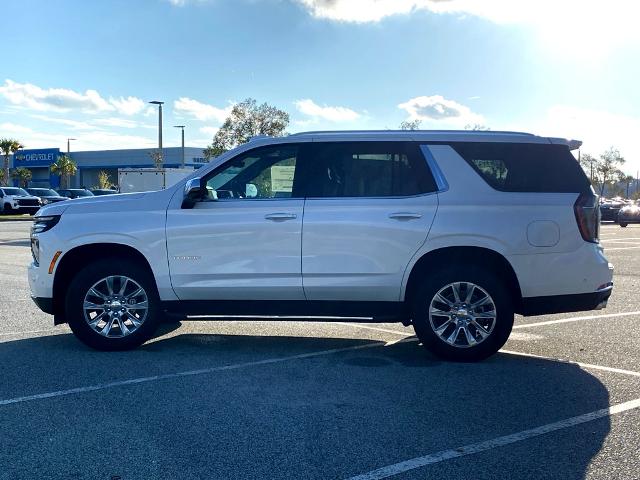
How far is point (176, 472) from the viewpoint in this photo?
3.61 m

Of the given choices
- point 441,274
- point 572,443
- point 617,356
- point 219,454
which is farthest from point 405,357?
point 219,454

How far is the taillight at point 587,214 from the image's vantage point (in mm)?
5898

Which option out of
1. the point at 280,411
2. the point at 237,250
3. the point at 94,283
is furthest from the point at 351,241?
the point at 94,283

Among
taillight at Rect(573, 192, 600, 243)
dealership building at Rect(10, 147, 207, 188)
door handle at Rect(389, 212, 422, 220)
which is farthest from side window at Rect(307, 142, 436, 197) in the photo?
dealership building at Rect(10, 147, 207, 188)

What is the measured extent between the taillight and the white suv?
0.5 inches

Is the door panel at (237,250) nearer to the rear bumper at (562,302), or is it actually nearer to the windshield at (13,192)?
the rear bumper at (562,302)

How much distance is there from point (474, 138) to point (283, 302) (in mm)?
2331

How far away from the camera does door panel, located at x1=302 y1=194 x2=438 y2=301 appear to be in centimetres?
595

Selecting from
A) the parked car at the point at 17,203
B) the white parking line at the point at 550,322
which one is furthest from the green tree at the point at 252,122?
the white parking line at the point at 550,322

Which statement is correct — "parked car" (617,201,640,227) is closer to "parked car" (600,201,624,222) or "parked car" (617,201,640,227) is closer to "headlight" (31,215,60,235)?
"parked car" (600,201,624,222)

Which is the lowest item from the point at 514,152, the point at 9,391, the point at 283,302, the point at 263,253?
the point at 9,391

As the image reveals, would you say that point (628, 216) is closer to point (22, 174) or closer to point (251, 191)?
point (251, 191)

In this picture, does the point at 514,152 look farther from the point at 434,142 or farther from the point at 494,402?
the point at 494,402

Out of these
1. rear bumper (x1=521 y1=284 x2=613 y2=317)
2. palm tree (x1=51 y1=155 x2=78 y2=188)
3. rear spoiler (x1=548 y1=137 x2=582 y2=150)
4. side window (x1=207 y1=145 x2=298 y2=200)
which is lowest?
rear bumper (x1=521 y1=284 x2=613 y2=317)
